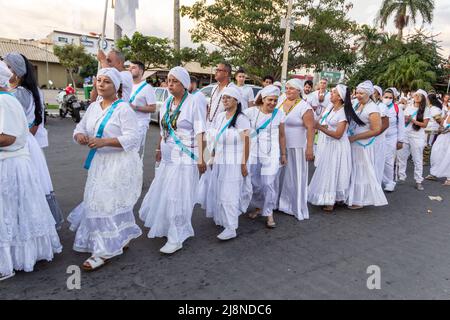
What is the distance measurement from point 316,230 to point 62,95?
42.2 feet

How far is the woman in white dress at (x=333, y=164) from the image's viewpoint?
5121 mm

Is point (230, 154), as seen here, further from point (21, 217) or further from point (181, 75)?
point (21, 217)

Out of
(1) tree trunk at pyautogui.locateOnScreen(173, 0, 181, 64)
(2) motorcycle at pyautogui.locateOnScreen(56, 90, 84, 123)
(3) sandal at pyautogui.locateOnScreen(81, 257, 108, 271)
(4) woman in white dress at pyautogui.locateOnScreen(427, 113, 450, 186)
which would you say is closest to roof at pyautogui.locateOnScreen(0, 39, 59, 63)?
(1) tree trunk at pyautogui.locateOnScreen(173, 0, 181, 64)

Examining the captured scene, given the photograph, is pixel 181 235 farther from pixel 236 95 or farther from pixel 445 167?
pixel 445 167

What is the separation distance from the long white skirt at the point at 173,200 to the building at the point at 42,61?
4114 centimetres

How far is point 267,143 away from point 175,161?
4.54 feet

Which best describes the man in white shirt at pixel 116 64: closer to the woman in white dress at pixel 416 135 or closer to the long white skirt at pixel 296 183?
the long white skirt at pixel 296 183

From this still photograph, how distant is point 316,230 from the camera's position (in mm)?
4488

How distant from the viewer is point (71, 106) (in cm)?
1373

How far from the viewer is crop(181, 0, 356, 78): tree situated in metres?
15.9

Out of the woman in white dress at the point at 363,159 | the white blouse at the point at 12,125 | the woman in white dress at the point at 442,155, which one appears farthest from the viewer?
the woman in white dress at the point at 442,155

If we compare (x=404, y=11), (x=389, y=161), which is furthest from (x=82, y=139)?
(x=404, y=11)

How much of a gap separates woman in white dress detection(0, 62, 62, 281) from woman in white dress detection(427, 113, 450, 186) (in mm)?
7804

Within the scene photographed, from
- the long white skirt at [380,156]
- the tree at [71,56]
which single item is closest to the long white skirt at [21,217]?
the long white skirt at [380,156]
